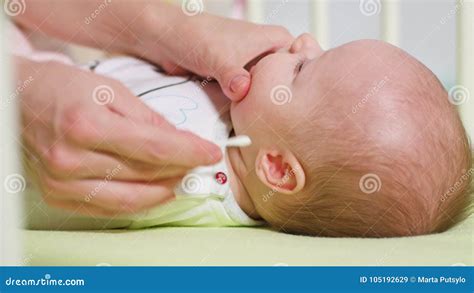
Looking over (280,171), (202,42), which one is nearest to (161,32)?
(202,42)

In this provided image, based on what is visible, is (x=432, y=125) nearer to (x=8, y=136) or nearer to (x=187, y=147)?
(x=187, y=147)

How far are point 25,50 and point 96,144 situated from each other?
19 cm

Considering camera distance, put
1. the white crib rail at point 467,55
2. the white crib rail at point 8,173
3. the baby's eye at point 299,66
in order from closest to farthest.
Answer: the white crib rail at point 8,173 → the baby's eye at point 299,66 → the white crib rail at point 467,55

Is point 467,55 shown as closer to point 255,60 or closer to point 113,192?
point 255,60

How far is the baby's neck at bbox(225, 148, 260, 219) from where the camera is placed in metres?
0.94

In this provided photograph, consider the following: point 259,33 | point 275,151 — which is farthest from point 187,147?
point 259,33

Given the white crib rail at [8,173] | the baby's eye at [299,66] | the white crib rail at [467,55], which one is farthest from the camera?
the white crib rail at [467,55]

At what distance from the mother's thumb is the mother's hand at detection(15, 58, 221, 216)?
0.32 feet

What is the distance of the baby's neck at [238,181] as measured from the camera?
3.07 feet

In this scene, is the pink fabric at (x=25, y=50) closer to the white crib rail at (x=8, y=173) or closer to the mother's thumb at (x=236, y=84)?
the white crib rail at (x=8, y=173)

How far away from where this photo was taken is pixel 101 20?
3.25 ft

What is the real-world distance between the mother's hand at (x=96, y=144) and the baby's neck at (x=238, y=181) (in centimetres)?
6

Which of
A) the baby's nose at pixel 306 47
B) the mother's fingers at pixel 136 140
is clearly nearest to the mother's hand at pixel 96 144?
the mother's fingers at pixel 136 140
